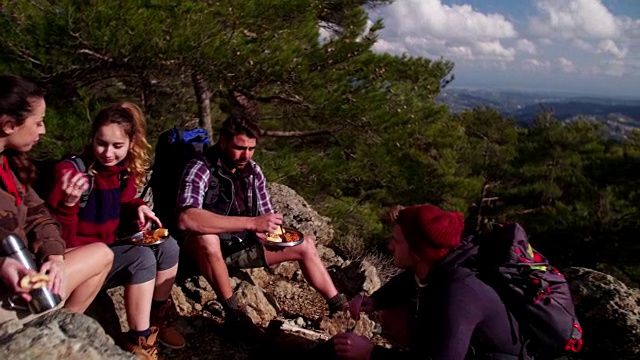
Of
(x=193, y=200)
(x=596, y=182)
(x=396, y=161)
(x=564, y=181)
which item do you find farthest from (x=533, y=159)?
(x=193, y=200)

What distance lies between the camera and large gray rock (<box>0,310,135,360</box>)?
1.23 metres

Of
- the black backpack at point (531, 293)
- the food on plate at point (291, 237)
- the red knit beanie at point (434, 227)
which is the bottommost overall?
the food on plate at point (291, 237)

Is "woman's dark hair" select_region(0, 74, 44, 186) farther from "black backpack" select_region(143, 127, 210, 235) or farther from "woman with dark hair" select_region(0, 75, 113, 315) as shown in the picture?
"black backpack" select_region(143, 127, 210, 235)

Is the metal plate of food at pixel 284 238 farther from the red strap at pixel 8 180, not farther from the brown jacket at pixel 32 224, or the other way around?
the red strap at pixel 8 180

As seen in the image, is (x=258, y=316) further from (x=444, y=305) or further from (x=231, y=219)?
(x=444, y=305)

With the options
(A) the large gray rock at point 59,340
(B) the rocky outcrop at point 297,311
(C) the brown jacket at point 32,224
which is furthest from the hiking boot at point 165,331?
(A) the large gray rock at point 59,340

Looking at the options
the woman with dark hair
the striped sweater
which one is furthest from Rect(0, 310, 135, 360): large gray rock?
the striped sweater

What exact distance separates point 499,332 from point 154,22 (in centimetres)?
444

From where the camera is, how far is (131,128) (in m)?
2.45

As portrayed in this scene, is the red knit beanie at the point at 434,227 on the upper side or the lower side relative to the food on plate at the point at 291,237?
upper

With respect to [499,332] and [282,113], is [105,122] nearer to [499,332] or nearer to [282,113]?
[499,332]

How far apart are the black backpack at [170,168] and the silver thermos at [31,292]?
1274 millimetres

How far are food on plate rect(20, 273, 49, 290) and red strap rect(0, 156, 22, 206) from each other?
47 cm

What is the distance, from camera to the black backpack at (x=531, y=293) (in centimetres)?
185
